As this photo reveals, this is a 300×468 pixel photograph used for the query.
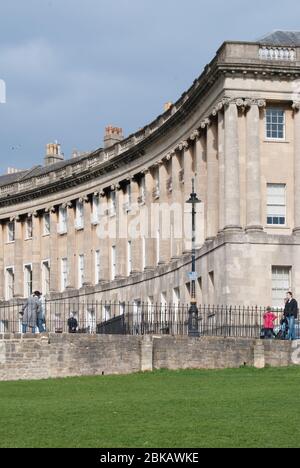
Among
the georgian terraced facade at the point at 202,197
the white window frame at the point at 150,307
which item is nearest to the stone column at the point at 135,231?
the georgian terraced facade at the point at 202,197

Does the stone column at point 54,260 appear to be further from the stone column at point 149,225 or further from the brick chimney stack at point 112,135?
the stone column at point 149,225

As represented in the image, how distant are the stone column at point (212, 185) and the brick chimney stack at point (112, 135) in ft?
95.1

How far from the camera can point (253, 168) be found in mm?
59312

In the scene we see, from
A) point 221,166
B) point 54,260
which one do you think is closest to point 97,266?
point 54,260

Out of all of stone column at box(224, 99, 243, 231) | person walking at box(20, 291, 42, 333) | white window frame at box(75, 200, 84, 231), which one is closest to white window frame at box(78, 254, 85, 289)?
white window frame at box(75, 200, 84, 231)

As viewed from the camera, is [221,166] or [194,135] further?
[194,135]

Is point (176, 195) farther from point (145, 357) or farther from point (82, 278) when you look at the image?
point (145, 357)

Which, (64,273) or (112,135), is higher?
(112,135)

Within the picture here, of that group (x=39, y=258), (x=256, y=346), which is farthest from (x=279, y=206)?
(x=39, y=258)

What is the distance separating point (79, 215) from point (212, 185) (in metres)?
28.7

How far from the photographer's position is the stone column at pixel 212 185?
6206 centimetres

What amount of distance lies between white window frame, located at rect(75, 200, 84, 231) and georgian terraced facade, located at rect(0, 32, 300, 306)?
0.23ft

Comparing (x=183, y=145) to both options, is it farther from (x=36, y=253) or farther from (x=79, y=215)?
(x=36, y=253)

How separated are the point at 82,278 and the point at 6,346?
46.8m
